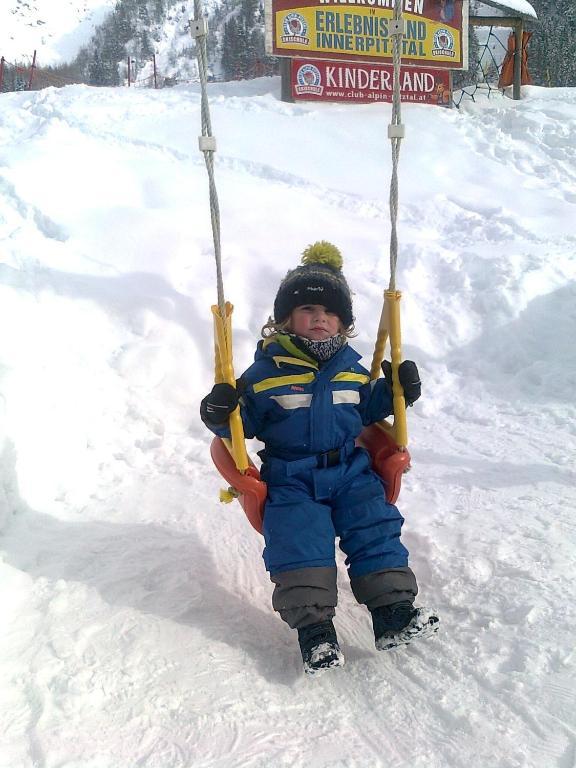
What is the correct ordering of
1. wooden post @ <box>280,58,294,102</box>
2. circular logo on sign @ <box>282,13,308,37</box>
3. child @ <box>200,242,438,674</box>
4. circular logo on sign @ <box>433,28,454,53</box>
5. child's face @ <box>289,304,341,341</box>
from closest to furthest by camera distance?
child @ <box>200,242,438,674</box>, child's face @ <box>289,304,341,341</box>, circular logo on sign @ <box>282,13,308,37</box>, wooden post @ <box>280,58,294,102</box>, circular logo on sign @ <box>433,28,454,53</box>

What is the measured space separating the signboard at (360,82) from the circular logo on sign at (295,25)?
0.44 metres

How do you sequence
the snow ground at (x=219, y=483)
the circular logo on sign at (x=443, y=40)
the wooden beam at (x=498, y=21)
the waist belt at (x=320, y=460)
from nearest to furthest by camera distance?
the snow ground at (x=219, y=483)
the waist belt at (x=320, y=460)
the circular logo on sign at (x=443, y=40)
the wooden beam at (x=498, y=21)

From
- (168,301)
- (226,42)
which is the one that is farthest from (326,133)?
(226,42)

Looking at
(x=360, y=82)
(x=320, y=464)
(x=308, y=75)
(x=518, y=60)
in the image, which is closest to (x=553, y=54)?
(x=518, y=60)

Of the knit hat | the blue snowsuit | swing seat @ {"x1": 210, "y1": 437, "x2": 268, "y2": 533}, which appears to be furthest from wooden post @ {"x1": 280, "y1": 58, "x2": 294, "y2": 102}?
swing seat @ {"x1": 210, "y1": 437, "x2": 268, "y2": 533}

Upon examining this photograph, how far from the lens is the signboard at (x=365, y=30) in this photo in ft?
35.3

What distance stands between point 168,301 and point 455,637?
3404 millimetres

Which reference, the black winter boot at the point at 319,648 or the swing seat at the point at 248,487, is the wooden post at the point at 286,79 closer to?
the swing seat at the point at 248,487

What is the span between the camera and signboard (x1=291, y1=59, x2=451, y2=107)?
1108 cm

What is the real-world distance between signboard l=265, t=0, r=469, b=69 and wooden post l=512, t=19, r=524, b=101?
147cm

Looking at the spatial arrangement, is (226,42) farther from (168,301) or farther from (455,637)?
(455,637)

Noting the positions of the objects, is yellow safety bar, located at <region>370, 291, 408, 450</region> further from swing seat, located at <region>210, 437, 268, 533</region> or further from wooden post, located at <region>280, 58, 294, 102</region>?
wooden post, located at <region>280, 58, 294, 102</region>

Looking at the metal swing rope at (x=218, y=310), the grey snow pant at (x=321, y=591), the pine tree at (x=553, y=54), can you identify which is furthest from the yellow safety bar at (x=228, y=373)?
the pine tree at (x=553, y=54)

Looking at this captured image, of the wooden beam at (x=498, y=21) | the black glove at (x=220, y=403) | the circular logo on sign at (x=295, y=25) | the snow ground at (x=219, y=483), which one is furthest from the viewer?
the wooden beam at (x=498, y=21)
